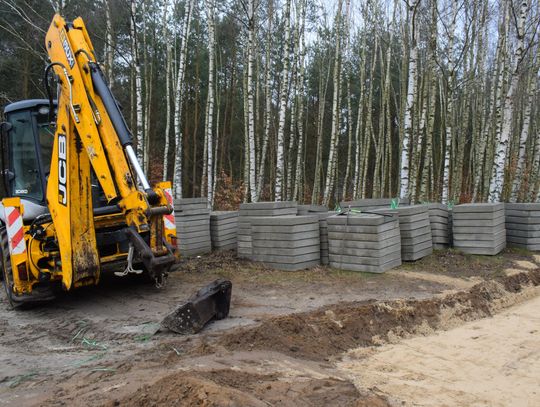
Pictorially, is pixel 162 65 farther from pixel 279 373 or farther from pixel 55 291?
pixel 279 373

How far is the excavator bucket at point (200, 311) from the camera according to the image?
5066mm

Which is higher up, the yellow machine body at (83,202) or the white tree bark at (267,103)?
the white tree bark at (267,103)

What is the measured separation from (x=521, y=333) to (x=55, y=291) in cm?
654

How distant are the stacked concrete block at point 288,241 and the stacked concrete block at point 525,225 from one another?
16.9 ft

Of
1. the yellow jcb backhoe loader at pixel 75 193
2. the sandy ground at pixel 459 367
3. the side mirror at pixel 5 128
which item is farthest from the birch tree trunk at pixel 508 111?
the side mirror at pixel 5 128

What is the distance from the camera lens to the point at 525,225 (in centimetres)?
1031

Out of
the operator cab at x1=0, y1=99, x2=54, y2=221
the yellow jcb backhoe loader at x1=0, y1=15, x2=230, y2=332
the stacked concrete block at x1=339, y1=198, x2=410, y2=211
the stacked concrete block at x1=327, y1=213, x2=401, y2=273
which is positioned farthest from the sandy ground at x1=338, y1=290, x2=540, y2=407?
the stacked concrete block at x1=339, y1=198, x2=410, y2=211

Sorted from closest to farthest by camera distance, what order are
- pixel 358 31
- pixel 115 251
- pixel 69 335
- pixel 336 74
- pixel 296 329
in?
pixel 296 329 < pixel 69 335 < pixel 115 251 < pixel 336 74 < pixel 358 31

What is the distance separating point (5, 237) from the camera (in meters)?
7.13

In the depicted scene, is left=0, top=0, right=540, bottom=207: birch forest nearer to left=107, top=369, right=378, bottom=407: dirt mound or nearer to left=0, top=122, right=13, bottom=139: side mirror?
left=0, top=122, right=13, bottom=139: side mirror

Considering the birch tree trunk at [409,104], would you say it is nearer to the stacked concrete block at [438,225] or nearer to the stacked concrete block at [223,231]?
the stacked concrete block at [438,225]

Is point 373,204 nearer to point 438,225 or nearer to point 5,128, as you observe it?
point 438,225

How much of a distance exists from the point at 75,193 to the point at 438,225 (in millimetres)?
7554

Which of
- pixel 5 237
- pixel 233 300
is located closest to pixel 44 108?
pixel 5 237
